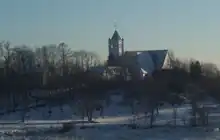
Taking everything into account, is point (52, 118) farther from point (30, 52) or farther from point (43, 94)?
point (30, 52)

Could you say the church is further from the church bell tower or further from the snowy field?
the snowy field

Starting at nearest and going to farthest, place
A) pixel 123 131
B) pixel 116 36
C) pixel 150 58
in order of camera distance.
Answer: pixel 123 131
pixel 150 58
pixel 116 36

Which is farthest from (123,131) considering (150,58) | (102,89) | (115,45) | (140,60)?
(115,45)

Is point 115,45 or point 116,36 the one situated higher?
point 116,36

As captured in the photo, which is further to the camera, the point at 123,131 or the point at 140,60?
the point at 140,60

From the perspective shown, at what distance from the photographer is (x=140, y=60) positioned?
91.3m

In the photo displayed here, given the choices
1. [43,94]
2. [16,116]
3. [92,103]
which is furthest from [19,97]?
[92,103]

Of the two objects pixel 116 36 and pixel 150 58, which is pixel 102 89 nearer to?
pixel 150 58

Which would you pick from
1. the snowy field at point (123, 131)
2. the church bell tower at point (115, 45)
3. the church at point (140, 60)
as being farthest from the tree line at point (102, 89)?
the church bell tower at point (115, 45)

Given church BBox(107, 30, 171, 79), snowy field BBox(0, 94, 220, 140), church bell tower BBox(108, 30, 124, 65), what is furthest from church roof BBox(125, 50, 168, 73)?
snowy field BBox(0, 94, 220, 140)

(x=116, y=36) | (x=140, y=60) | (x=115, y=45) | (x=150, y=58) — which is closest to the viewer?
(x=140, y=60)

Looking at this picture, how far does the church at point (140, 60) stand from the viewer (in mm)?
87438

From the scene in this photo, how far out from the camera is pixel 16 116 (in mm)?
50719

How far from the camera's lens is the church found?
87438mm
